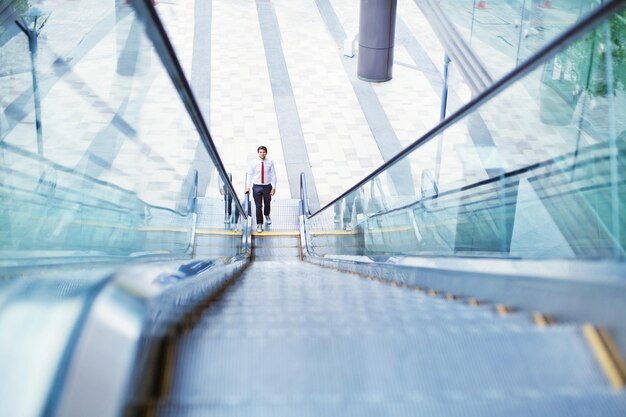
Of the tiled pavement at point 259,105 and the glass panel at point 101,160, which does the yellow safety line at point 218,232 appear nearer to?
the glass panel at point 101,160

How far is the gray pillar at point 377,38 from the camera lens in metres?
13.3

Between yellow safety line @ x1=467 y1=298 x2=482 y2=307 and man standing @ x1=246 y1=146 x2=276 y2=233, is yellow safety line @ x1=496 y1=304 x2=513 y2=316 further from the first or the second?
man standing @ x1=246 y1=146 x2=276 y2=233

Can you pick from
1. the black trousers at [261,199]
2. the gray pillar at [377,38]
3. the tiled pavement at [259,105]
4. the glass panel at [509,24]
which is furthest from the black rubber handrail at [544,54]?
the gray pillar at [377,38]

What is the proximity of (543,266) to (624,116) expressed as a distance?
2.40 m

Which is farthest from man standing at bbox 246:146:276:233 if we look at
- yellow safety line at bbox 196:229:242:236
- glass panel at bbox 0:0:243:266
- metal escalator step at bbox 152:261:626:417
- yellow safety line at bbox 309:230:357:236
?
metal escalator step at bbox 152:261:626:417

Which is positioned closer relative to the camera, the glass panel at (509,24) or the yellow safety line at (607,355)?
the yellow safety line at (607,355)

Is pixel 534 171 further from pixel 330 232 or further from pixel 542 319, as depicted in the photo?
pixel 330 232

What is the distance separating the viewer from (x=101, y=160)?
4371mm

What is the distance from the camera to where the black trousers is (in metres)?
9.23

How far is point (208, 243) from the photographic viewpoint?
620 cm

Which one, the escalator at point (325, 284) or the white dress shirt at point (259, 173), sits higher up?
the white dress shirt at point (259, 173)

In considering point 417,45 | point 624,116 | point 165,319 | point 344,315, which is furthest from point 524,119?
point 417,45

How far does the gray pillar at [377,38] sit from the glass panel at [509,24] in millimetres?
3551

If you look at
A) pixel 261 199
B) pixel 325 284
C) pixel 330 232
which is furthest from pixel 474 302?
pixel 261 199
